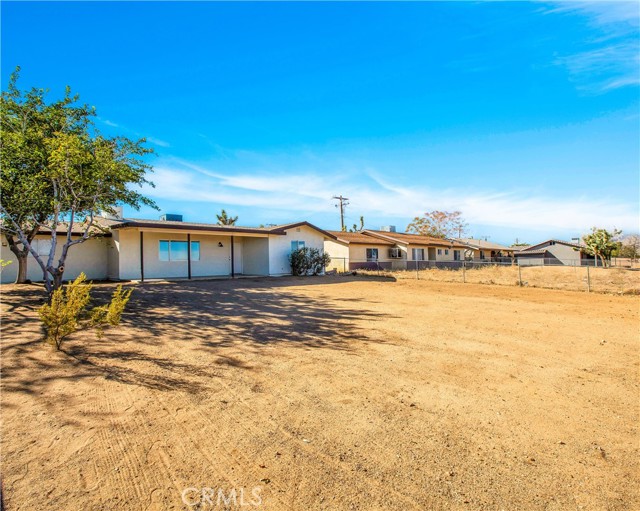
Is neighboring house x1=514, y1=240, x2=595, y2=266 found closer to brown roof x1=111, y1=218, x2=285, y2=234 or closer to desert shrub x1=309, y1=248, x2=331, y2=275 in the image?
desert shrub x1=309, y1=248, x2=331, y2=275

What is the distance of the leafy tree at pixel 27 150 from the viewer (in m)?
8.88

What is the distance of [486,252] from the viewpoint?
1885 inches

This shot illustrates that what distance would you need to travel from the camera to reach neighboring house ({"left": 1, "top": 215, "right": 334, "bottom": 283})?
1659cm

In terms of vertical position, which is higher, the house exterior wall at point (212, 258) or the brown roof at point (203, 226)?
Answer: the brown roof at point (203, 226)

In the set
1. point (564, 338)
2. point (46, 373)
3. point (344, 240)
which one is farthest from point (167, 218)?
point (564, 338)

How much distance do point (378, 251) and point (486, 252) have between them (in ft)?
80.6

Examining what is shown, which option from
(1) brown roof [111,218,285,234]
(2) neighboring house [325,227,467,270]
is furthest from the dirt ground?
(2) neighboring house [325,227,467,270]

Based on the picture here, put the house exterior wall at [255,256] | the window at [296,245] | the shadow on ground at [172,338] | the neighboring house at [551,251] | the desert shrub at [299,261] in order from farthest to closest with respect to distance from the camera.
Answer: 1. the neighboring house at [551,251]
2. the window at [296,245]
3. the desert shrub at [299,261]
4. the house exterior wall at [255,256]
5. the shadow on ground at [172,338]

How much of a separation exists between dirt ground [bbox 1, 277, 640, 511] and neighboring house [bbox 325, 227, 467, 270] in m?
19.4

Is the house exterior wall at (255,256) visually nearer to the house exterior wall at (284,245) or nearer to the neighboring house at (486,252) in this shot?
the house exterior wall at (284,245)

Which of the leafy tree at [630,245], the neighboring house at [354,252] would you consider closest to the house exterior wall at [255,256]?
the neighboring house at [354,252]

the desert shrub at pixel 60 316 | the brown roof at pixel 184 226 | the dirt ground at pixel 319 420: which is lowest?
the dirt ground at pixel 319 420

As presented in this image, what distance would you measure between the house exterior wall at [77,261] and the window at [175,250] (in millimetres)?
2812

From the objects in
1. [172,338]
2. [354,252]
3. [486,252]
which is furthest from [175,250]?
[486,252]
